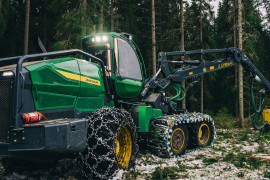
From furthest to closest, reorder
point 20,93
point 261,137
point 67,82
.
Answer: point 261,137
point 67,82
point 20,93

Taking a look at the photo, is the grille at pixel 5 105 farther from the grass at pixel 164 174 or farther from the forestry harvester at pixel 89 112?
the grass at pixel 164 174

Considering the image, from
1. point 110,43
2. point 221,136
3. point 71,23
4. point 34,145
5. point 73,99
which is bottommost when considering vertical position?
point 221,136

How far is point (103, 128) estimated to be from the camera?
17.1ft

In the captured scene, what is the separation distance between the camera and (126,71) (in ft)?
23.5

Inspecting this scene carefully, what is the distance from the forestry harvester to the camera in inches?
172

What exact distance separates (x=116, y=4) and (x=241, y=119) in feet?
43.7

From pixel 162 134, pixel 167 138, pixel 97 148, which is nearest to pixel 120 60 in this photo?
pixel 162 134

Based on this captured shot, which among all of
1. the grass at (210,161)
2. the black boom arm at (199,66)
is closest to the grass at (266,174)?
the grass at (210,161)

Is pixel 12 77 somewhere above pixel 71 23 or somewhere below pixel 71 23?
below

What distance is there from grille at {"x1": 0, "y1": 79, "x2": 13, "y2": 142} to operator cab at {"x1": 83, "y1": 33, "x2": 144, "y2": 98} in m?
2.48

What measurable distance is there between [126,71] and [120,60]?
1.17 feet

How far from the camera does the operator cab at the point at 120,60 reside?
6.77 m

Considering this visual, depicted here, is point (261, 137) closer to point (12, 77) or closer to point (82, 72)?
point (82, 72)

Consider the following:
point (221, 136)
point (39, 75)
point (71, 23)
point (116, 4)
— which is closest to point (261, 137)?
point (221, 136)
